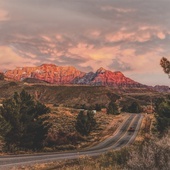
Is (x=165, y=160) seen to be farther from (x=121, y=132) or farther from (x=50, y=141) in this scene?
(x=121, y=132)

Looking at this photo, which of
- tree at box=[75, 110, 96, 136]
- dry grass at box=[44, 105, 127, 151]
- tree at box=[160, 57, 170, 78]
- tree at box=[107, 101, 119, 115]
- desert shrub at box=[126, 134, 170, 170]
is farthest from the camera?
tree at box=[107, 101, 119, 115]

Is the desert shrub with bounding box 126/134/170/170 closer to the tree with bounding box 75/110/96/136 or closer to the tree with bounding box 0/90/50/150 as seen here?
the tree with bounding box 0/90/50/150

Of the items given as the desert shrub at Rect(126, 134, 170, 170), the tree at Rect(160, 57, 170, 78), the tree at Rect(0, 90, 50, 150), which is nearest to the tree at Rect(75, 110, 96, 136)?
the tree at Rect(0, 90, 50, 150)

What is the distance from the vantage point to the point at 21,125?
1666 inches

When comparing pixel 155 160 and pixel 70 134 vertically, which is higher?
pixel 155 160

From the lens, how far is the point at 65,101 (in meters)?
197

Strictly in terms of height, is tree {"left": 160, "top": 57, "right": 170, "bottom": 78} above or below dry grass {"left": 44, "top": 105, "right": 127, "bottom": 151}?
above

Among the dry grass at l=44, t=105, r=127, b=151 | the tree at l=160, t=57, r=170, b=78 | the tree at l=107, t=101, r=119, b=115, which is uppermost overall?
the tree at l=160, t=57, r=170, b=78

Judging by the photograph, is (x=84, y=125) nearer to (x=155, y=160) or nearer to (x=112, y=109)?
(x=112, y=109)

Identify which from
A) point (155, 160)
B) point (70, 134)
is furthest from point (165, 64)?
point (155, 160)

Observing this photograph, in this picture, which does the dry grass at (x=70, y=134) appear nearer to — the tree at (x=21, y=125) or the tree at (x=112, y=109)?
the tree at (x=21, y=125)

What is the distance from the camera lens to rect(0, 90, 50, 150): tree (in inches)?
1672

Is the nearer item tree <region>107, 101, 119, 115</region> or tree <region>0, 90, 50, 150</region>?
tree <region>0, 90, 50, 150</region>

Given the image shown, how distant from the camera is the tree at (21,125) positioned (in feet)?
139
